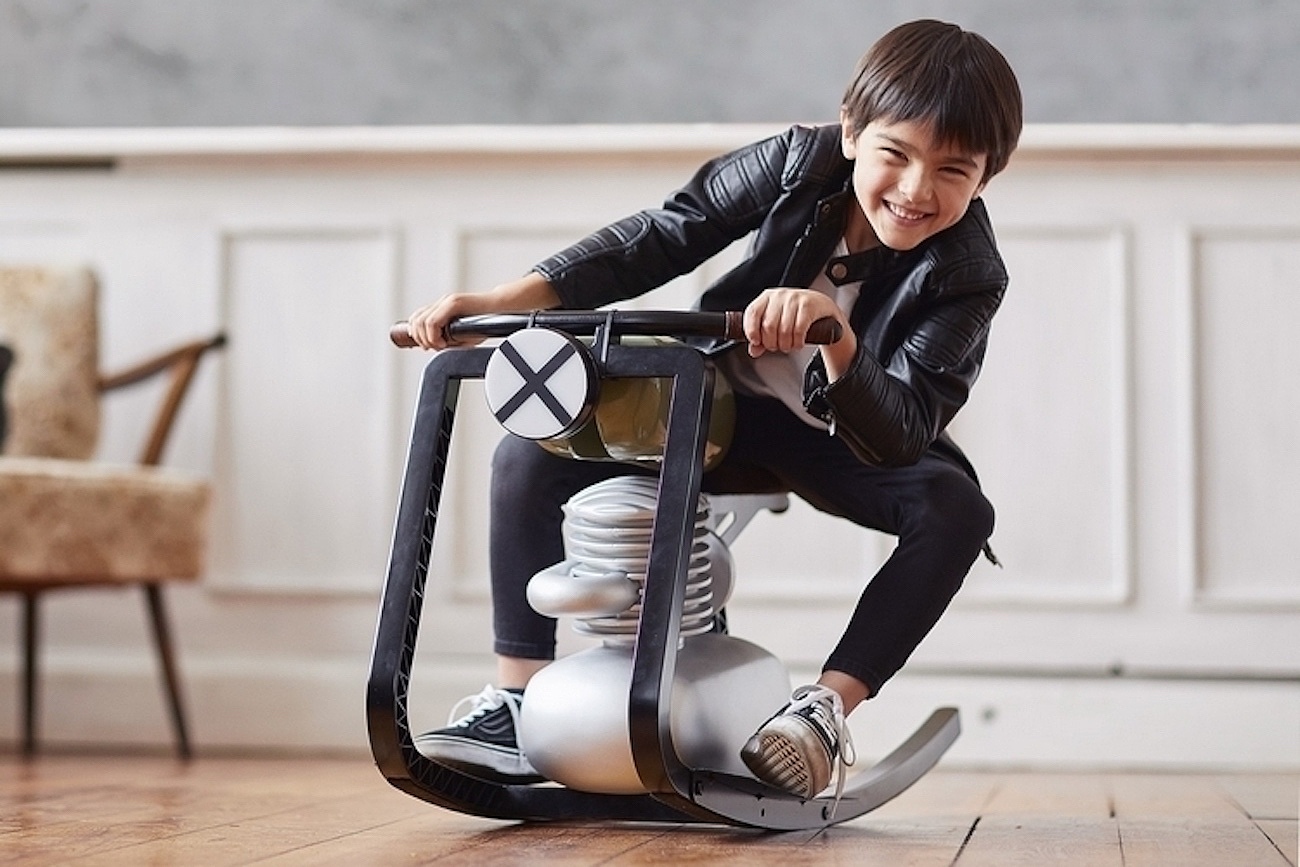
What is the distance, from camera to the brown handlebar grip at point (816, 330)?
117 centimetres

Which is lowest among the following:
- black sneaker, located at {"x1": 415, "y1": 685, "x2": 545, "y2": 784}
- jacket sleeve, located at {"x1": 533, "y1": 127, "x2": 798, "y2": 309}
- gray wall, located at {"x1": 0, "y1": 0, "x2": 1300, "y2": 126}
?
black sneaker, located at {"x1": 415, "y1": 685, "x2": 545, "y2": 784}

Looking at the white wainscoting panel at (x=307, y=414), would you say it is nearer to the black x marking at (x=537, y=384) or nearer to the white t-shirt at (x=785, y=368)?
the white t-shirt at (x=785, y=368)

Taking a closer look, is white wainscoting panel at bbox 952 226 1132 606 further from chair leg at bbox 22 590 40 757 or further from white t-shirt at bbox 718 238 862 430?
chair leg at bbox 22 590 40 757

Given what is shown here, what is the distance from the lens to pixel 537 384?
1200 mm

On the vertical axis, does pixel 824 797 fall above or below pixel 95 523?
below

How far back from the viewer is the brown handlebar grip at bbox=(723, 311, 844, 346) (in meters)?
1.17

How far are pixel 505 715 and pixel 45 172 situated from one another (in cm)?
154

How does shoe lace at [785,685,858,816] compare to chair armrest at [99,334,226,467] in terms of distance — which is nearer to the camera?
shoe lace at [785,685,858,816]

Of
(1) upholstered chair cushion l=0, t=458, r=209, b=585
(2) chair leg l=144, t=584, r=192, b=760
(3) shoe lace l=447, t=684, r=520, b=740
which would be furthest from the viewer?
(2) chair leg l=144, t=584, r=192, b=760

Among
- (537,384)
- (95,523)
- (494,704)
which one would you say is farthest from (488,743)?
(95,523)

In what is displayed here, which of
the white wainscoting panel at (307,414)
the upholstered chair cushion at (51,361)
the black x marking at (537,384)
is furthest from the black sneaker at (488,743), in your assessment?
the upholstered chair cushion at (51,361)

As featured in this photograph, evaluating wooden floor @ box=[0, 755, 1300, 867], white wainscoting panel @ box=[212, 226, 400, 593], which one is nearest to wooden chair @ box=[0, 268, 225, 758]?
white wainscoting panel @ box=[212, 226, 400, 593]

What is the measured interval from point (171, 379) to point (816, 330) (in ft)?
4.76

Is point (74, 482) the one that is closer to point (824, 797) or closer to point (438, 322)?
point (438, 322)
